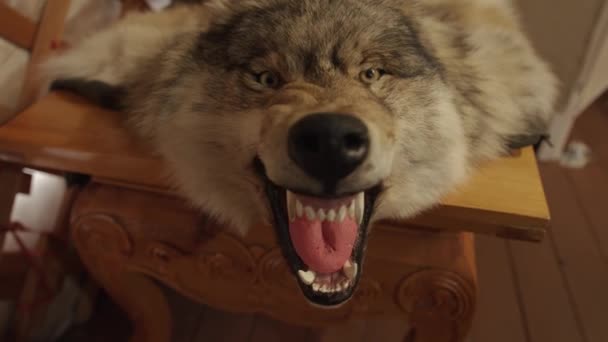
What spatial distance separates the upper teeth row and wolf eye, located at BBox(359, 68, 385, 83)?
0.19 meters

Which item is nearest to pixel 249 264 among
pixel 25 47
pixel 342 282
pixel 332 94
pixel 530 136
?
pixel 342 282

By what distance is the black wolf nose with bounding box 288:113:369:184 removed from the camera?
597 mm

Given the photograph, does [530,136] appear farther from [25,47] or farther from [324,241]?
[25,47]

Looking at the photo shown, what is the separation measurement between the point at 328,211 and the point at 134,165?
14.3 inches

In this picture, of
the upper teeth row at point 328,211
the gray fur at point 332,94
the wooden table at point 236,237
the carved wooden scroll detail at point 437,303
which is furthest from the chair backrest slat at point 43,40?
the carved wooden scroll detail at point 437,303

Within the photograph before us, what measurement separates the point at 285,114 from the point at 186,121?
234 millimetres

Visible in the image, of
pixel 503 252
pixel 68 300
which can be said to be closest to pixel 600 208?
pixel 503 252

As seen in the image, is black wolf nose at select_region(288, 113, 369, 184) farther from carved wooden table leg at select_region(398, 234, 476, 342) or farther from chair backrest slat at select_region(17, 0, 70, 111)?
chair backrest slat at select_region(17, 0, 70, 111)

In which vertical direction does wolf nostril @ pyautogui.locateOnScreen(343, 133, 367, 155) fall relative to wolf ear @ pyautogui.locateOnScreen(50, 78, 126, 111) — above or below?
above

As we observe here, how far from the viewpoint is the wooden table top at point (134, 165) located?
0.78 meters

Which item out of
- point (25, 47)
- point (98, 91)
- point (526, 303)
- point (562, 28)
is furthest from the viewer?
point (562, 28)

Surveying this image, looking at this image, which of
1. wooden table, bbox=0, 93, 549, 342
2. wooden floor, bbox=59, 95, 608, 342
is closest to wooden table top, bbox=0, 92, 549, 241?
wooden table, bbox=0, 93, 549, 342

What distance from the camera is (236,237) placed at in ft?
2.90

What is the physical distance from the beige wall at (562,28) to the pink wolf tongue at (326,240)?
4.92 feet
